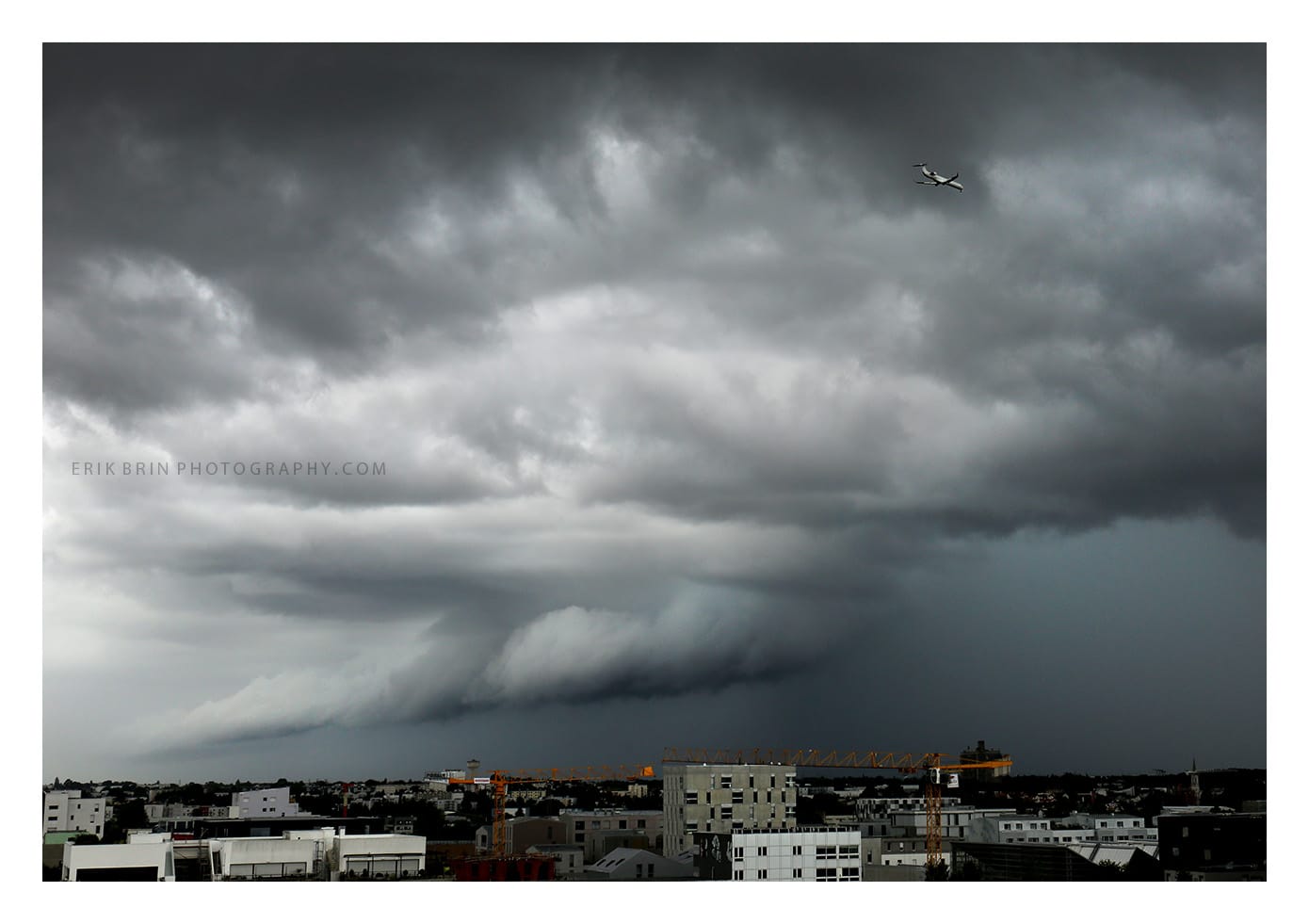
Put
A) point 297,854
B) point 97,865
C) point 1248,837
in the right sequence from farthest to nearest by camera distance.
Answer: point 1248,837 < point 297,854 < point 97,865

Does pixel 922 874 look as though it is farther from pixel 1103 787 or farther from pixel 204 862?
pixel 1103 787

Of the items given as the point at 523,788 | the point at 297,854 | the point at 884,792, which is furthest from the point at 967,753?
the point at 297,854

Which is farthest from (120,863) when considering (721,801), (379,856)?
(721,801)

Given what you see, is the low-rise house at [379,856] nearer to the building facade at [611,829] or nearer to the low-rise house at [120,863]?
the low-rise house at [120,863]

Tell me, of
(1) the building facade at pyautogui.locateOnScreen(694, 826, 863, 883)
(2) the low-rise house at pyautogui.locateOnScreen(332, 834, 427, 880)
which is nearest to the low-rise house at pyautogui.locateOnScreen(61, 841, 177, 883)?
(2) the low-rise house at pyautogui.locateOnScreen(332, 834, 427, 880)

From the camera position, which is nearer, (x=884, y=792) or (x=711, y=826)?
(x=711, y=826)

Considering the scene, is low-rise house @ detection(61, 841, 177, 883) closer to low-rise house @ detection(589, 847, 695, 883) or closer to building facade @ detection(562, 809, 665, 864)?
low-rise house @ detection(589, 847, 695, 883)

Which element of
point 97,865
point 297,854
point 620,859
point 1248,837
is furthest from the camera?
point 620,859

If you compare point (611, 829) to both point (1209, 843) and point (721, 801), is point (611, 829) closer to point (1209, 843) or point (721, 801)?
point (721, 801)
